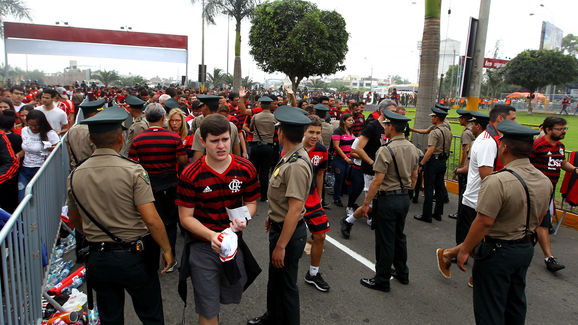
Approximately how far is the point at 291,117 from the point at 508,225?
189 centimetres

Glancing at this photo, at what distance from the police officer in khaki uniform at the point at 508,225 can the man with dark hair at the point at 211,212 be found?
181 centimetres

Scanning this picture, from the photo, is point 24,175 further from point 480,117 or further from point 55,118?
point 480,117

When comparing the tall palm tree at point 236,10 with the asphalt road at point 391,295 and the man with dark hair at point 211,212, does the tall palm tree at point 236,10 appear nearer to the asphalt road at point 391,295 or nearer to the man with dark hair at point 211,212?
the asphalt road at point 391,295

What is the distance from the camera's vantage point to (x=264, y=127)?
7027 mm

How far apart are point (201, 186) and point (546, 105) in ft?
146

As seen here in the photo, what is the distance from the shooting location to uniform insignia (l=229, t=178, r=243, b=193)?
2.65m

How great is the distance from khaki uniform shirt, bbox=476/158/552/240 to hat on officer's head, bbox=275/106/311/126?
4.94 ft

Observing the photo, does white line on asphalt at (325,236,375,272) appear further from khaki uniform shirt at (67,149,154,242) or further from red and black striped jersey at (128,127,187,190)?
khaki uniform shirt at (67,149,154,242)

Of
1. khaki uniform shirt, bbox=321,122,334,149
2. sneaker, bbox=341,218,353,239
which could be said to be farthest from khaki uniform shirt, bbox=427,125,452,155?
sneaker, bbox=341,218,353,239

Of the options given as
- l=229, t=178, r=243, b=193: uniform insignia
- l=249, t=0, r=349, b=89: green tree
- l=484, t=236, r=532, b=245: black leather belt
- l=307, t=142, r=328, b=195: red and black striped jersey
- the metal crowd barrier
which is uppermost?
l=249, t=0, r=349, b=89: green tree

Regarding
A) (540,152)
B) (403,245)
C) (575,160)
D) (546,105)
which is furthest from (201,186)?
(546,105)

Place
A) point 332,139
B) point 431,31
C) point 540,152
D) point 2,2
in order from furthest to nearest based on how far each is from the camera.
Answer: point 2,2, point 431,31, point 332,139, point 540,152

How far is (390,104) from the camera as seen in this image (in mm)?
Answer: 6344

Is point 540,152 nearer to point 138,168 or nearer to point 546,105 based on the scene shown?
point 138,168
